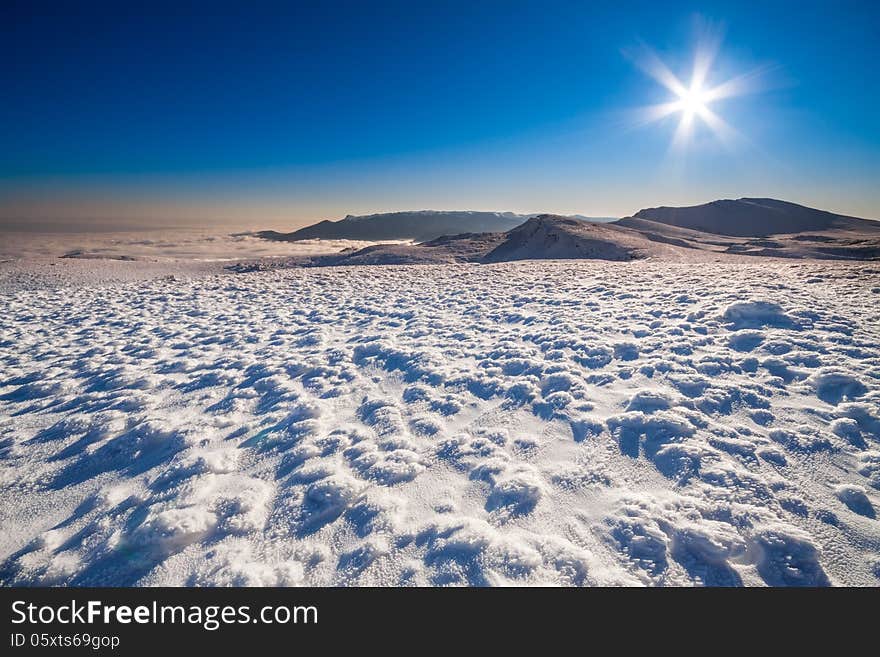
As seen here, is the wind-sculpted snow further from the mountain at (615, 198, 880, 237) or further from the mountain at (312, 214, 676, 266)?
the mountain at (615, 198, 880, 237)

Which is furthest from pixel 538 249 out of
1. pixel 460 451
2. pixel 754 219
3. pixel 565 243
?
pixel 754 219

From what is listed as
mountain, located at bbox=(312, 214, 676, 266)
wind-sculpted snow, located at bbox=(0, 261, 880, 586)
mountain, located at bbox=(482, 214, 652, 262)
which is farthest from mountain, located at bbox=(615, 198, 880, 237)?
wind-sculpted snow, located at bbox=(0, 261, 880, 586)

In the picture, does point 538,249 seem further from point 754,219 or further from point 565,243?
point 754,219

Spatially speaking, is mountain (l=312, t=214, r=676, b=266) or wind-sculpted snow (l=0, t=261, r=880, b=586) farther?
mountain (l=312, t=214, r=676, b=266)

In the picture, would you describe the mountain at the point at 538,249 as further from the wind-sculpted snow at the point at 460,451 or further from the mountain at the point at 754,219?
the mountain at the point at 754,219

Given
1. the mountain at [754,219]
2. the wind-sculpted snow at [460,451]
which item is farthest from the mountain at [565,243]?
the mountain at [754,219]

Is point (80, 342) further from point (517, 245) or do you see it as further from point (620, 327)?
point (517, 245)
